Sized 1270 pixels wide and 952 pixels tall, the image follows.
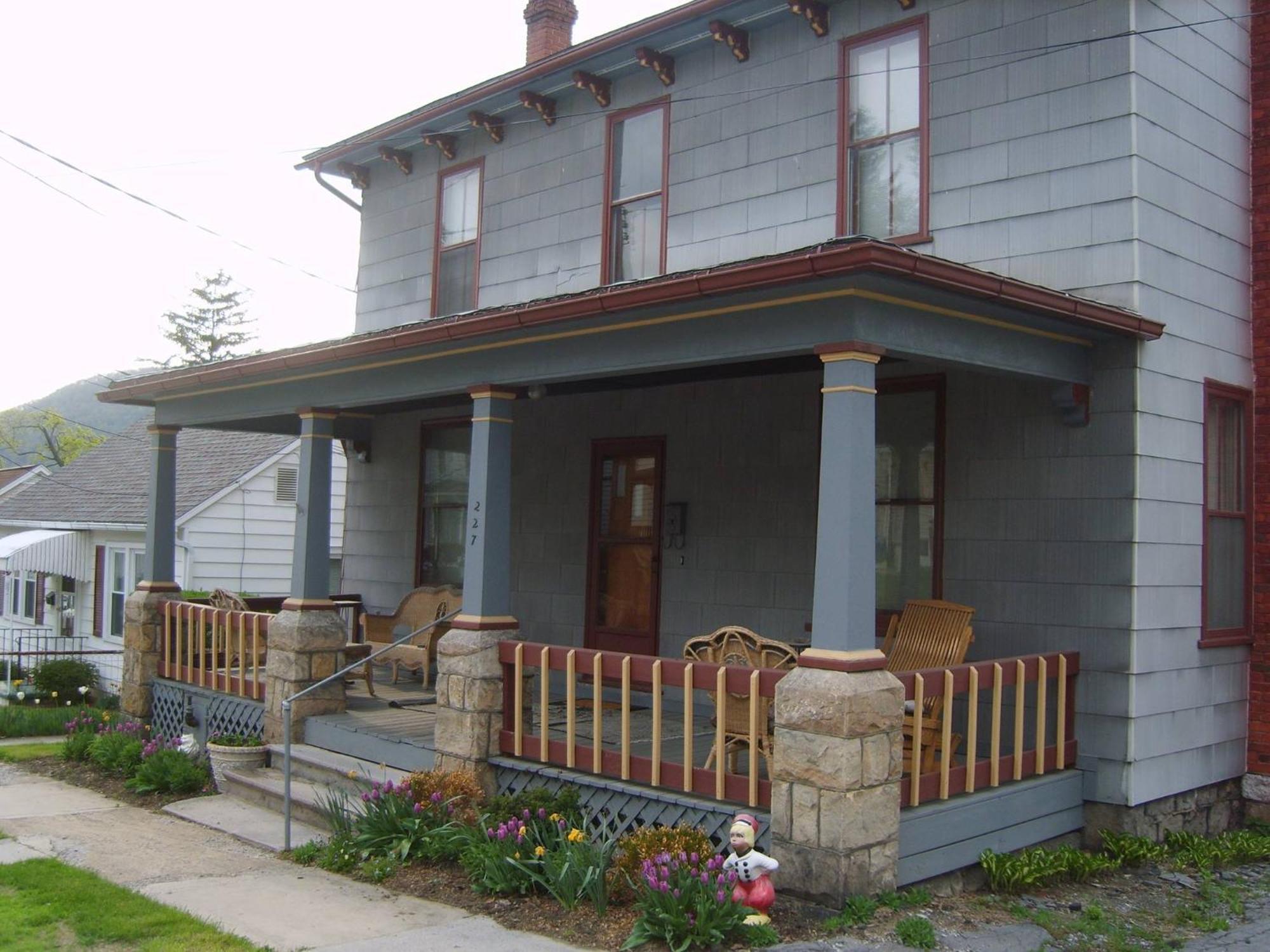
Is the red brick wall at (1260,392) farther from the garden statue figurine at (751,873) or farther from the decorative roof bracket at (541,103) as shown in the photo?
the decorative roof bracket at (541,103)

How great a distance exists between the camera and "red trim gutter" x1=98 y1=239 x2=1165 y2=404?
20.5 ft

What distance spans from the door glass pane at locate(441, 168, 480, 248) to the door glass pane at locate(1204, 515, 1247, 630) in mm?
7742

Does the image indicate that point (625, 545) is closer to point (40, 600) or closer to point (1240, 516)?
point (1240, 516)

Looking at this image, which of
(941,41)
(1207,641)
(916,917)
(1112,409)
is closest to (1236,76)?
(941,41)

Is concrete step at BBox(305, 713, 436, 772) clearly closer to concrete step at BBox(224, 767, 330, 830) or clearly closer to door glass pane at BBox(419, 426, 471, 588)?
concrete step at BBox(224, 767, 330, 830)

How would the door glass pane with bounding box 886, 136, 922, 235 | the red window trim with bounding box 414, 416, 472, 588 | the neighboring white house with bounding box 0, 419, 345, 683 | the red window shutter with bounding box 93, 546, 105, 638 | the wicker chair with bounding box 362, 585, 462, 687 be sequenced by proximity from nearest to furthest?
the door glass pane with bounding box 886, 136, 922, 235 → the wicker chair with bounding box 362, 585, 462, 687 → the red window trim with bounding box 414, 416, 472, 588 → the neighboring white house with bounding box 0, 419, 345, 683 → the red window shutter with bounding box 93, 546, 105, 638

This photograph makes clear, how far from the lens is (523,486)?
483 inches

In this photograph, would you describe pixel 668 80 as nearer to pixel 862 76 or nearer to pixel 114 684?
pixel 862 76

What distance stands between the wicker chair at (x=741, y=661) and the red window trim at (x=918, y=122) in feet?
11.4

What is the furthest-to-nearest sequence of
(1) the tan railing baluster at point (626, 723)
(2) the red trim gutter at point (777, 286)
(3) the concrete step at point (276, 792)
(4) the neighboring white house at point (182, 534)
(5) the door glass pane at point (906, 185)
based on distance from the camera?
(4) the neighboring white house at point (182, 534)
(3) the concrete step at point (276, 792)
(5) the door glass pane at point (906, 185)
(1) the tan railing baluster at point (626, 723)
(2) the red trim gutter at point (777, 286)

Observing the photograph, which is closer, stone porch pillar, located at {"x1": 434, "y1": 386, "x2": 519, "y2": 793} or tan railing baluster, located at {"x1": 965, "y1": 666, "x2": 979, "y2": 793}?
tan railing baluster, located at {"x1": 965, "y1": 666, "x2": 979, "y2": 793}

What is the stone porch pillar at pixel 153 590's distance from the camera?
500 inches

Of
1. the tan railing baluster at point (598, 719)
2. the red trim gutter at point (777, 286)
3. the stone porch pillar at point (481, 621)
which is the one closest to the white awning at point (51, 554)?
the red trim gutter at point (777, 286)

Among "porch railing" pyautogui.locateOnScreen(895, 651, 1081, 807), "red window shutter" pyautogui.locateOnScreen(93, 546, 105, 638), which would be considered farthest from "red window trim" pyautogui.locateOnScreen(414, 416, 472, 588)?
"red window shutter" pyautogui.locateOnScreen(93, 546, 105, 638)
